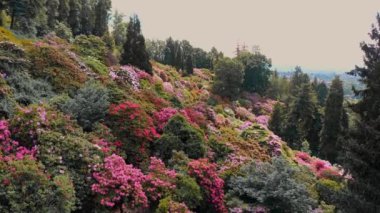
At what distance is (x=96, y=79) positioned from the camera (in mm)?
19875

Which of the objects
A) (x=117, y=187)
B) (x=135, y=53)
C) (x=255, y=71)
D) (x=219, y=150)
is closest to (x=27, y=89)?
(x=117, y=187)

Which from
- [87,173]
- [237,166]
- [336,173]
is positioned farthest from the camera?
[336,173]

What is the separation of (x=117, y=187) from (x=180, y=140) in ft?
16.0

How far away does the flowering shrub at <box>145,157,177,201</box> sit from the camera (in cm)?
1292

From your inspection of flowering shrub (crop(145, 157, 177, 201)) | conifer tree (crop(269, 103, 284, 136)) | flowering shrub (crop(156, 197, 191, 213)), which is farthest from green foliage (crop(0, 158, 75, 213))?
conifer tree (crop(269, 103, 284, 136))

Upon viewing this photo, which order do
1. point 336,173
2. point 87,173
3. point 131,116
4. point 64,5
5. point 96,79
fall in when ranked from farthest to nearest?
point 64,5 → point 336,173 → point 96,79 → point 131,116 → point 87,173

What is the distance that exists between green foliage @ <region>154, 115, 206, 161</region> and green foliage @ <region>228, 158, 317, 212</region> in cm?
189

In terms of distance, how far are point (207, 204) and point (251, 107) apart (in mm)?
46223

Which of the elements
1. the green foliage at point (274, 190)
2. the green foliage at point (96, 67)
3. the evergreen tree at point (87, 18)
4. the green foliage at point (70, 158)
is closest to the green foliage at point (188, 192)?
the green foliage at point (274, 190)

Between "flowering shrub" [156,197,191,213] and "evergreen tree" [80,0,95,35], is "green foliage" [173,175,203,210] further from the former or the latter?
"evergreen tree" [80,0,95,35]

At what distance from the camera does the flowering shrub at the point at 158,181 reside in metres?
12.9

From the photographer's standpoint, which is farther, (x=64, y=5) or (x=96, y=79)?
(x=64, y=5)

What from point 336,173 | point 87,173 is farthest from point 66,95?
point 336,173

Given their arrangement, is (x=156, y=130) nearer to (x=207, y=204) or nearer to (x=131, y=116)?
(x=131, y=116)
